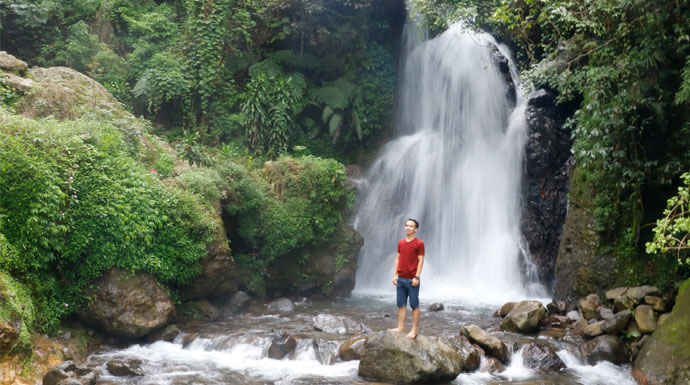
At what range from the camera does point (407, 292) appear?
756 cm

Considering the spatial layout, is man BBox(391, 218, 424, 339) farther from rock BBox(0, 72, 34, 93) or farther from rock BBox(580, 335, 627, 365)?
rock BBox(0, 72, 34, 93)

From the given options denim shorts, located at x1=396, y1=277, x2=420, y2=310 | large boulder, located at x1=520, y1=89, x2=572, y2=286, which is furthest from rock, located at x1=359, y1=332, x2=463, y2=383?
large boulder, located at x1=520, y1=89, x2=572, y2=286

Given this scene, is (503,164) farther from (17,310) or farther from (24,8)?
(24,8)

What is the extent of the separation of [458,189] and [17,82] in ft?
39.4

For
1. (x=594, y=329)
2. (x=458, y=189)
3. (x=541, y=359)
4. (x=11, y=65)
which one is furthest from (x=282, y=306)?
(x=11, y=65)

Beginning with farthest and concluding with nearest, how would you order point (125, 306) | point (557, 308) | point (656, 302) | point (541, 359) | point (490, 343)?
point (557, 308) → point (125, 306) → point (656, 302) → point (490, 343) → point (541, 359)

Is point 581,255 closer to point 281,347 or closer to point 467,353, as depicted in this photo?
point 467,353

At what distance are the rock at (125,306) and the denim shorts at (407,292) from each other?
438cm

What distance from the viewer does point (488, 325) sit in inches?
386

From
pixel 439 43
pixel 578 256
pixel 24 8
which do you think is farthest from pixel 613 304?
pixel 24 8

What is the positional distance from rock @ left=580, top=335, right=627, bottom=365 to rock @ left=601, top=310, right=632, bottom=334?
7.5 inches

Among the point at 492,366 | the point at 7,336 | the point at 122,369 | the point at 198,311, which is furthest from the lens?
the point at 198,311

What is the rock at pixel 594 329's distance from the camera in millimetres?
8328

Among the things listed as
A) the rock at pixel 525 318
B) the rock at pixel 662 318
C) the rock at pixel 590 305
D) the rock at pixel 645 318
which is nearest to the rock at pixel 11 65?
the rock at pixel 525 318
